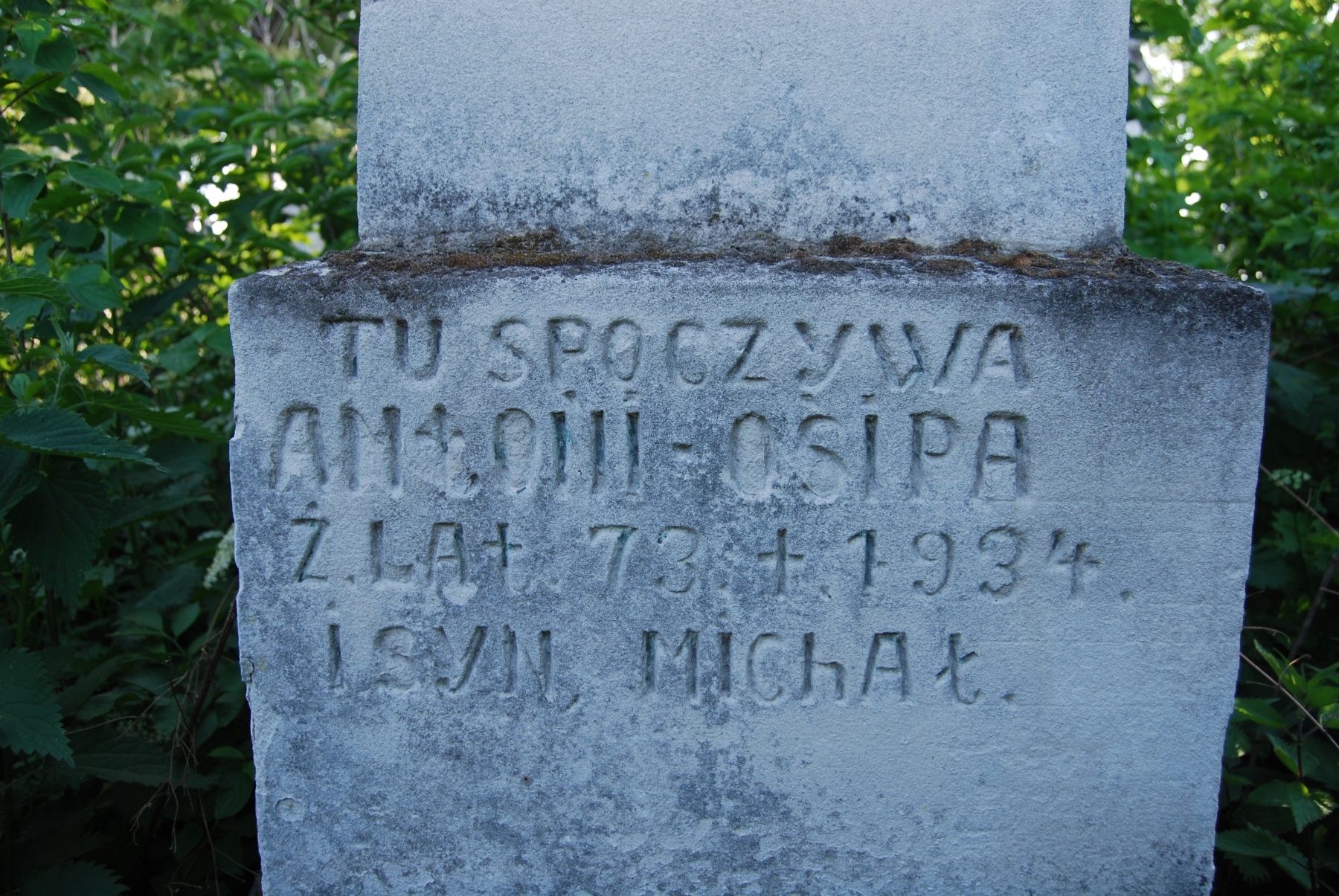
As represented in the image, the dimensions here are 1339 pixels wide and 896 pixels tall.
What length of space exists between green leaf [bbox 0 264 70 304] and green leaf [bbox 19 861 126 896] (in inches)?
43.3

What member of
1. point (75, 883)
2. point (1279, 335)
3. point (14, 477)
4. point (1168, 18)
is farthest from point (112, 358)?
point (1279, 335)

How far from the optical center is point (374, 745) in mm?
1724

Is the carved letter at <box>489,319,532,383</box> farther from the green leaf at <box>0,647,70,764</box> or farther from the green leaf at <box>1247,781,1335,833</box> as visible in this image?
the green leaf at <box>1247,781,1335,833</box>

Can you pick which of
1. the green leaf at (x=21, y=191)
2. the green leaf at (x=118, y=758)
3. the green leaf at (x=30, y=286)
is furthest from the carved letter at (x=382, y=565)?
the green leaf at (x=21, y=191)

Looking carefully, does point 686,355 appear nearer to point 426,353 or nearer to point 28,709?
point 426,353

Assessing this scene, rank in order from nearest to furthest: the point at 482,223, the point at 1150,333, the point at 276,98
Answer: the point at 1150,333 → the point at 482,223 → the point at 276,98

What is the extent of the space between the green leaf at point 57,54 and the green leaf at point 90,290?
1.47 ft

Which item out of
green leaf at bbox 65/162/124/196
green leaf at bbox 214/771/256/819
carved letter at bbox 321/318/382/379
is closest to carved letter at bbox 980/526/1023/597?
carved letter at bbox 321/318/382/379

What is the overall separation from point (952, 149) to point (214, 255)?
2.09 m

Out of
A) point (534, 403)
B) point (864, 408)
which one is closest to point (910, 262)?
point (864, 408)

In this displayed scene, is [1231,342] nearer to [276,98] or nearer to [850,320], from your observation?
[850,320]

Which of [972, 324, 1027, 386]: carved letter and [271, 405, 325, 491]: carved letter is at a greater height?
[972, 324, 1027, 386]: carved letter

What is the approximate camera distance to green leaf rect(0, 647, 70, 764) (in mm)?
1616

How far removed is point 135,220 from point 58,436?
2.98 feet
